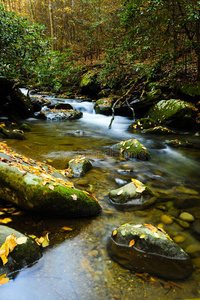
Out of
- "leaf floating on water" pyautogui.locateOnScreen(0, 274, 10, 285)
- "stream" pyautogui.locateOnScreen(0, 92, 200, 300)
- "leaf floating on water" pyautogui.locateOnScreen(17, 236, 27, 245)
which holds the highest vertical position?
"leaf floating on water" pyautogui.locateOnScreen(17, 236, 27, 245)

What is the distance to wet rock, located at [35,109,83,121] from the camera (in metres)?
12.7

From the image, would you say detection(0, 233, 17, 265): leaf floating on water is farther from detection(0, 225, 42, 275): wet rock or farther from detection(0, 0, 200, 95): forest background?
detection(0, 0, 200, 95): forest background

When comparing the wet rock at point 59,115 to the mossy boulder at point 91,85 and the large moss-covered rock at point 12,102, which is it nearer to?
the large moss-covered rock at point 12,102

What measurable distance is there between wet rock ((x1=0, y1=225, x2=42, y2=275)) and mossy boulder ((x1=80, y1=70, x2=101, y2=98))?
16915mm

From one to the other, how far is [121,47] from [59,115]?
580 centimetres

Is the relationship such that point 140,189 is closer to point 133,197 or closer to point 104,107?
point 133,197

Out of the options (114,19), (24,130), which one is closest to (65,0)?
(114,19)

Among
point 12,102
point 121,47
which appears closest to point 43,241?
point 12,102

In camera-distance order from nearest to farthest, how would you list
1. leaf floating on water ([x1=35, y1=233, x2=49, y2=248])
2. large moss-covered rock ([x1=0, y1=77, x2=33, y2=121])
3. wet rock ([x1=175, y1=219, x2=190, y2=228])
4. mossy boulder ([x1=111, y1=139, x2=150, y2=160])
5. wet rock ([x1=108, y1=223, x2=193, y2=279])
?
1. wet rock ([x1=108, y1=223, x2=193, y2=279])
2. leaf floating on water ([x1=35, y1=233, x2=49, y2=248])
3. wet rock ([x1=175, y1=219, x2=190, y2=228])
4. mossy boulder ([x1=111, y1=139, x2=150, y2=160])
5. large moss-covered rock ([x1=0, y1=77, x2=33, y2=121])

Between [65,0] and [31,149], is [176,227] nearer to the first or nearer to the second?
[31,149]

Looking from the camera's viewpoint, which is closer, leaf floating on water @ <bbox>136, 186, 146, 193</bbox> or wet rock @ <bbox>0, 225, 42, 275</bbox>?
wet rock @ <bbox>0, 225, 42, 275</bbox>

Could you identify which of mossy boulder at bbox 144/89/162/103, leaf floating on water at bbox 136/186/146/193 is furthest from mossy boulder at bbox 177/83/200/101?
leaf floating on water at bbox 136/186/146/193

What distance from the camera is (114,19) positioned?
55.3 ft

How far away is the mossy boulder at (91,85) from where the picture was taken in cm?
1766
